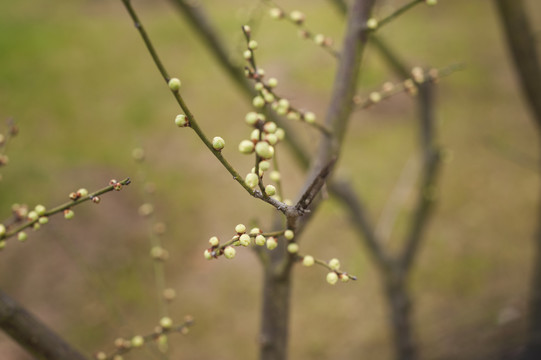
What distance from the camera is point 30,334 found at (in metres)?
0.82

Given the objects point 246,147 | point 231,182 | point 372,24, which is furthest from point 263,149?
point 231,182

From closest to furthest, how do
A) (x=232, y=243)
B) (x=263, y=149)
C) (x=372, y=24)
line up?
(x=263, y=149) < (x=232, y=243) < (x=372, y=24)

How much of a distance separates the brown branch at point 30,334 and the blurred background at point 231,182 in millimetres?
1282

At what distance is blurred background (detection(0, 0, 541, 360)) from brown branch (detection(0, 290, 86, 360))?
4.21ft

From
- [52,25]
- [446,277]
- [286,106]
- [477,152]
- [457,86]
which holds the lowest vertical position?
[446,277]

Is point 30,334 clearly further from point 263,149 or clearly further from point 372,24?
point 372,24

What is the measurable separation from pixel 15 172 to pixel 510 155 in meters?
4.84

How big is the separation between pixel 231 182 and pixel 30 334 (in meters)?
3.59

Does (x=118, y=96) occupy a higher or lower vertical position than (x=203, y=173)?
higher

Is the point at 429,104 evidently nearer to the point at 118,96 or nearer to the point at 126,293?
the point at 126,293

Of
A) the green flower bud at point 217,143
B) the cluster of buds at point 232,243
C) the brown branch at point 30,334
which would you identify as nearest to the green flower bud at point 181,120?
the green flower bud at point 217,143

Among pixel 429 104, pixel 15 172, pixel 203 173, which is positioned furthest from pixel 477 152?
pixel 15 172

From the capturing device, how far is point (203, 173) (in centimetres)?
452

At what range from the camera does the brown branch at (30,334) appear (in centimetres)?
79
